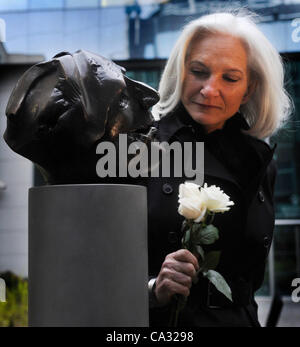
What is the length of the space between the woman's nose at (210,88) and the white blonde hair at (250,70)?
3.3 inches

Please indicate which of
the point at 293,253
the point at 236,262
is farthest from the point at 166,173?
the point at 293,253

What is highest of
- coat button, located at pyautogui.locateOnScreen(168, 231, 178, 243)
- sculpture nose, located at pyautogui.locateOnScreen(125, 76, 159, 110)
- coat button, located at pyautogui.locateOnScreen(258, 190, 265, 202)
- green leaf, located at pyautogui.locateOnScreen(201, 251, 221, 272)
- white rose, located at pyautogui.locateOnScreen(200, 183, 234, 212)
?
sculpture nose, located at pyautogui.locateOnScreen(125, 76, 159, 110)

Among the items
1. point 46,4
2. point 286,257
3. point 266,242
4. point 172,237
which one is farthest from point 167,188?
point 286,257

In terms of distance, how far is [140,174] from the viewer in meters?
1.54

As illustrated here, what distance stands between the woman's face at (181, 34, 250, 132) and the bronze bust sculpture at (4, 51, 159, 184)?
1.89 feet

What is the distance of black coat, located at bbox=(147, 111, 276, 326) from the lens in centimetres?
185

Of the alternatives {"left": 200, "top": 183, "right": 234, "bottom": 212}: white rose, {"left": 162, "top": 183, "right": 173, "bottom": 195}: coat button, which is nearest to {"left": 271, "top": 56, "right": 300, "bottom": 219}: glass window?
{"left": 162, "top": 183, "right": 173, "bottom": 195}: coat button

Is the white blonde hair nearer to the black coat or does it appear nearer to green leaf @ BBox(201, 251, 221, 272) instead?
the black coat

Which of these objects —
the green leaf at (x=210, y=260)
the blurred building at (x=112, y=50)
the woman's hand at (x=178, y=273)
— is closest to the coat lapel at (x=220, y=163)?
the green leaf at (x=210, y=260)

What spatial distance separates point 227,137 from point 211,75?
24 centimetres

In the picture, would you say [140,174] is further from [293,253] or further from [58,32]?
[293,253]

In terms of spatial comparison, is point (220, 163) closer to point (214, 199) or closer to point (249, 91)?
point (249, 91)

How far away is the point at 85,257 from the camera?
4.41 ft
